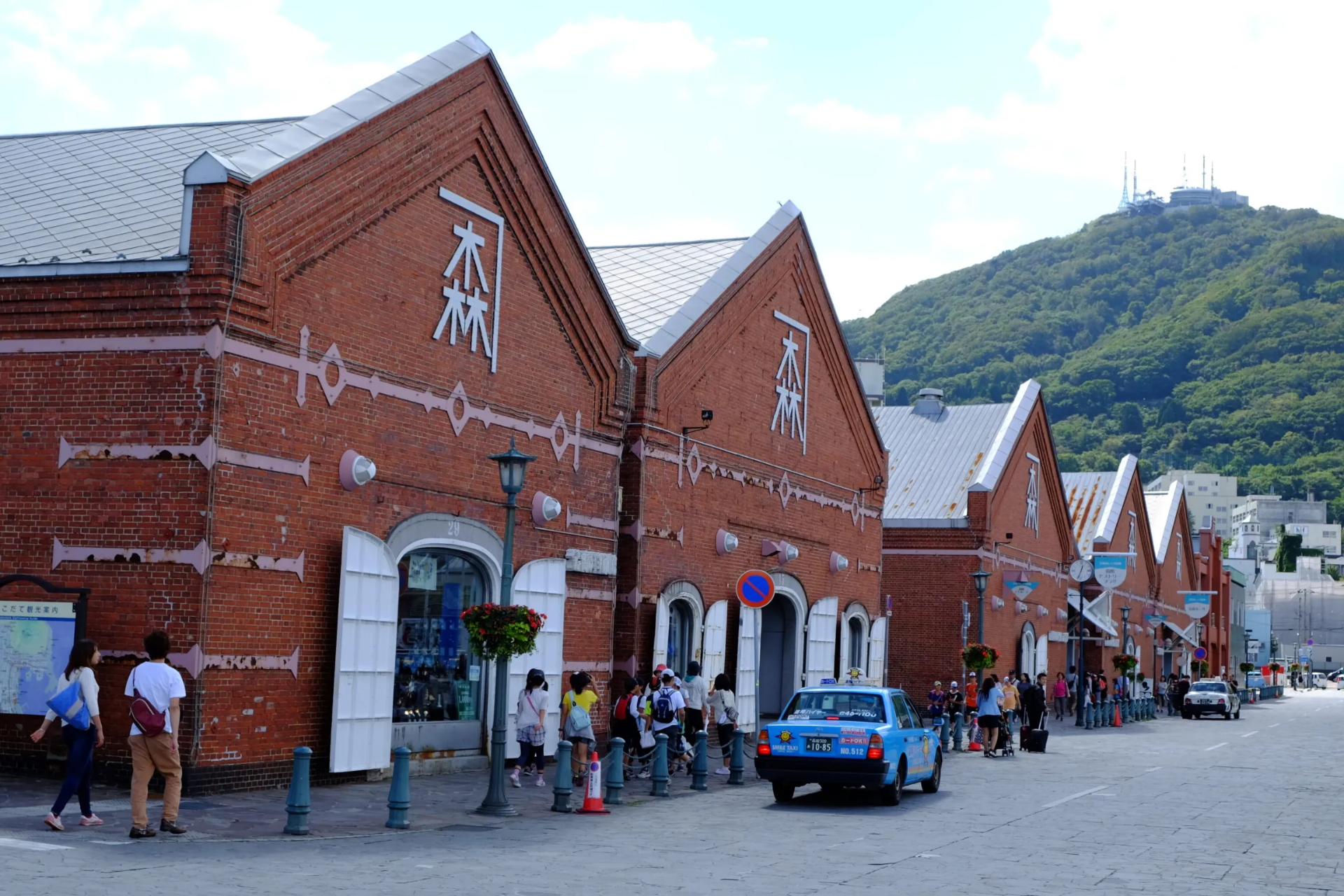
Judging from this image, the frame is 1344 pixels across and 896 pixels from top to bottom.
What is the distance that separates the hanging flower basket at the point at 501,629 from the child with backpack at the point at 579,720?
316cm

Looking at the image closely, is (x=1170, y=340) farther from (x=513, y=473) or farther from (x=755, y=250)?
(x=513, y=473)

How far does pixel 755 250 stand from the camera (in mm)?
29984

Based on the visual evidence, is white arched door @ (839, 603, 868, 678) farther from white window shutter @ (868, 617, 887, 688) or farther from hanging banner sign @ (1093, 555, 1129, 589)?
hanging banner sign @ (1093, 555, 1129, 589)

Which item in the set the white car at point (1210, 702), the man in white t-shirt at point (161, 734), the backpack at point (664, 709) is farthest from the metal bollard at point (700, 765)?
the white car at point (1210, 702)

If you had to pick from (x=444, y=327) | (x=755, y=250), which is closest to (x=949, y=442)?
(x=755, y=250)

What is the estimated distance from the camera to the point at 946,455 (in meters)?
47.4

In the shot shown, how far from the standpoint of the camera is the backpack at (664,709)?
2202 centimetres

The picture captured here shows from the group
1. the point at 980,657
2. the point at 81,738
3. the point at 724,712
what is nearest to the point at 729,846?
the point at 81,738

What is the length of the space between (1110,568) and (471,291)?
33310 millimetres

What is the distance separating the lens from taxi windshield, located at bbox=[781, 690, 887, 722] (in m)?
19.5

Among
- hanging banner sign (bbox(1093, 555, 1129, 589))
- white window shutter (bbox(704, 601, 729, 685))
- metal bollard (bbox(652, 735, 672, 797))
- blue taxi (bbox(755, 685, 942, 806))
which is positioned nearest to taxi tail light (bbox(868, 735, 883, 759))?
blue taxi (bbox(755, 685, 942, 806))

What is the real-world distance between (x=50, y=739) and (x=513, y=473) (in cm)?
594

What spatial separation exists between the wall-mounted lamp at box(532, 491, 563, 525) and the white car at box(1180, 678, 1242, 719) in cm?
→ 4099

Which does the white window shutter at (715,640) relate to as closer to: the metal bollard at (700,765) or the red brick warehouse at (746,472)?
the red brick warehouse at (746,472)
